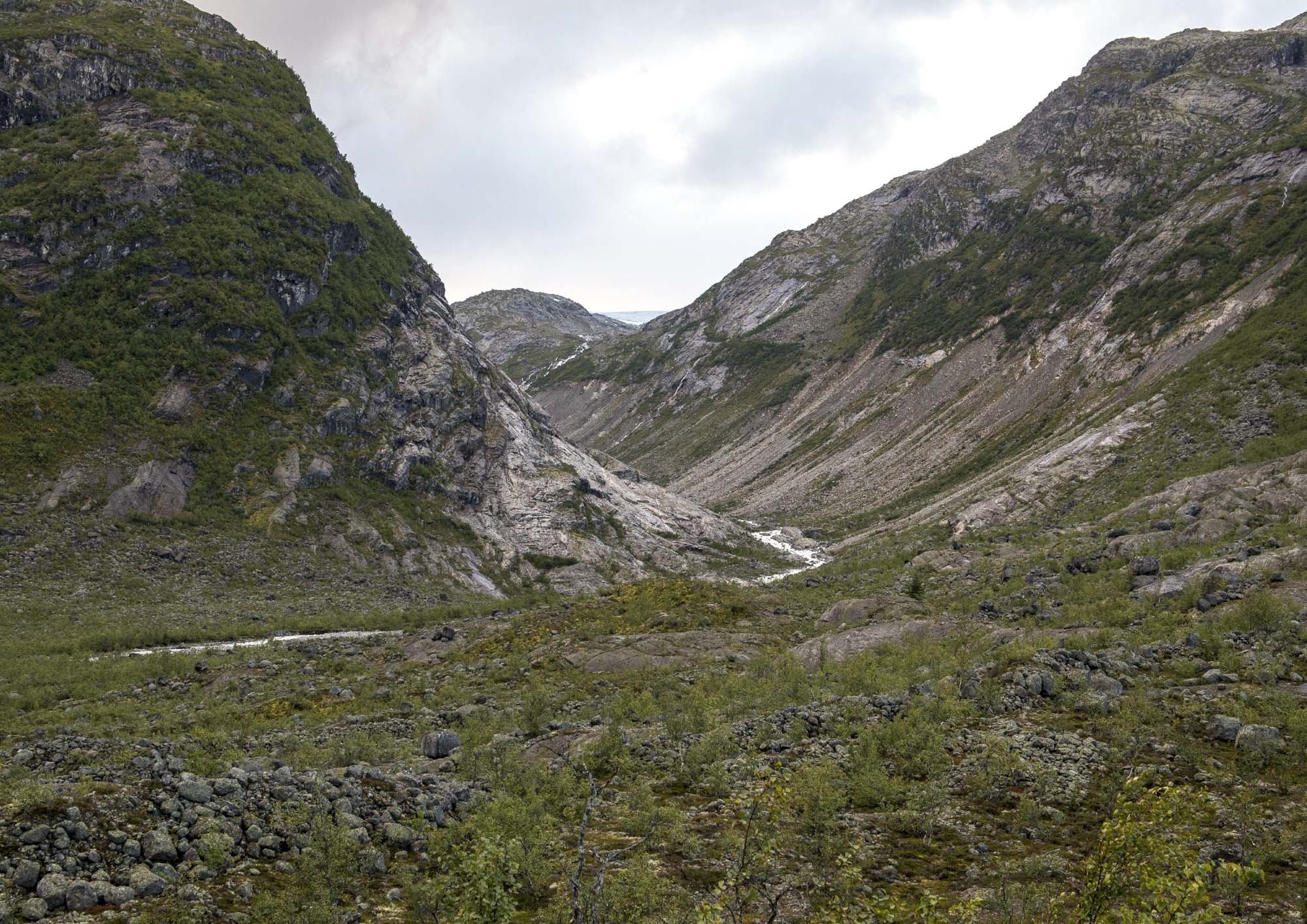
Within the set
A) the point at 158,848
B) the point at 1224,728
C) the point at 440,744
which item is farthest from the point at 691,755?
the point at 1224,728

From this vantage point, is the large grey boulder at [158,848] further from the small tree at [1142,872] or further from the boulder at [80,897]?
the small tree at [1142,872]

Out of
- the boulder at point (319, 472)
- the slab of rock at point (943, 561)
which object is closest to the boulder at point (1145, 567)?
the slab of rock at point (943, 561)

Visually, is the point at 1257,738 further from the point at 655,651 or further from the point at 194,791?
the point at 194,791

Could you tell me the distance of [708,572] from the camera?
69.8 m

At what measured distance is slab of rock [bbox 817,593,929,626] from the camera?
34125 mm

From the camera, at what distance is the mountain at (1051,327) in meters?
60.8

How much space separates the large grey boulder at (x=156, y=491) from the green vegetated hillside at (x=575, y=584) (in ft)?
0.86

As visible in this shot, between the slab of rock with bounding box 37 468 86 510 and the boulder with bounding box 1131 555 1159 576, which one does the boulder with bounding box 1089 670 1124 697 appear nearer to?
the boulder with bounding box 1131 555 1159 576

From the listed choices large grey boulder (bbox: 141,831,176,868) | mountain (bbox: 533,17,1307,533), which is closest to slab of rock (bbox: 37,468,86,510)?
large grey boulder (bbox: 141,831,176,868)

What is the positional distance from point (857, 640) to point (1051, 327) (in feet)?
298

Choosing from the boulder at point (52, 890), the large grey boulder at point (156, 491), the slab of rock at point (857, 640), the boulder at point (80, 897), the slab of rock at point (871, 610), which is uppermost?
the large grey boulder at point (156, 491)

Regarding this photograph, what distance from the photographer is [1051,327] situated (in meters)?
99.7

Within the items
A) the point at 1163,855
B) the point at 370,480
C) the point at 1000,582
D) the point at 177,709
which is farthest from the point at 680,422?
the point at 1163,855

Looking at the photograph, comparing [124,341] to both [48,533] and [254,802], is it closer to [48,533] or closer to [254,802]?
[48,533]
